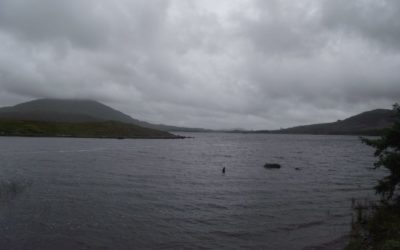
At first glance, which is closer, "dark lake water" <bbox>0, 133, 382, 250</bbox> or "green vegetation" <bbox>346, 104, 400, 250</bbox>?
"green vegetation" <bbox>346, 104, 400, 250</bbox>

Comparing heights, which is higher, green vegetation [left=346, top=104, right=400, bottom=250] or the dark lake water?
green vegetation [left=346, top=104, right=400, bottom=250]

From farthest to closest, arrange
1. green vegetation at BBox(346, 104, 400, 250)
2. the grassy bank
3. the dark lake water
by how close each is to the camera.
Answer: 1. the dark lake water
2. green vegetation at BBox(346, 104, 400, 250)
3. the grassy bank

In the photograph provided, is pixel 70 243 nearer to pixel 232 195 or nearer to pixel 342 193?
pixel 232 195

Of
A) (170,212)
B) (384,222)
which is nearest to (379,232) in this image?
(384,222)

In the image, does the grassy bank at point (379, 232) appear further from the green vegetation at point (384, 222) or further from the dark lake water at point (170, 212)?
the dark lake water at point (170, 212)

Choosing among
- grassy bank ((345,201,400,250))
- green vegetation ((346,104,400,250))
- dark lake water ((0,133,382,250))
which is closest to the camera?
grassy bank ((345,201,400,250))

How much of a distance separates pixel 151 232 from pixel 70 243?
5365mm

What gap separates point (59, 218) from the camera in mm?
24375

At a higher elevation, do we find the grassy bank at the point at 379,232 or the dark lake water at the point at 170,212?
the grassy bank at the point at 379,232

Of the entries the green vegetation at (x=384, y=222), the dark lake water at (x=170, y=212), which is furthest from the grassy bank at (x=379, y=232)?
the dark lake water at (x=170, y=212)

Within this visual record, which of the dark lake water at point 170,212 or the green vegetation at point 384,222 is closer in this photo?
the green vegetation at point 384,222

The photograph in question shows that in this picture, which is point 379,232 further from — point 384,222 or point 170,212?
point 170,212

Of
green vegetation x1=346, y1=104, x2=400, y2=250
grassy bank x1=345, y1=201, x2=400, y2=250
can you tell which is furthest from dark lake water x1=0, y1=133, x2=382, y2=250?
green vegetation x1=346, y1=104, x2=400, y2=250

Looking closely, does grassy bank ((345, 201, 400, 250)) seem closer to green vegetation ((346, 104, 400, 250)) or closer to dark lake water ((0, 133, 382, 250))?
green vegetation ((346, 104, 400, 250))
